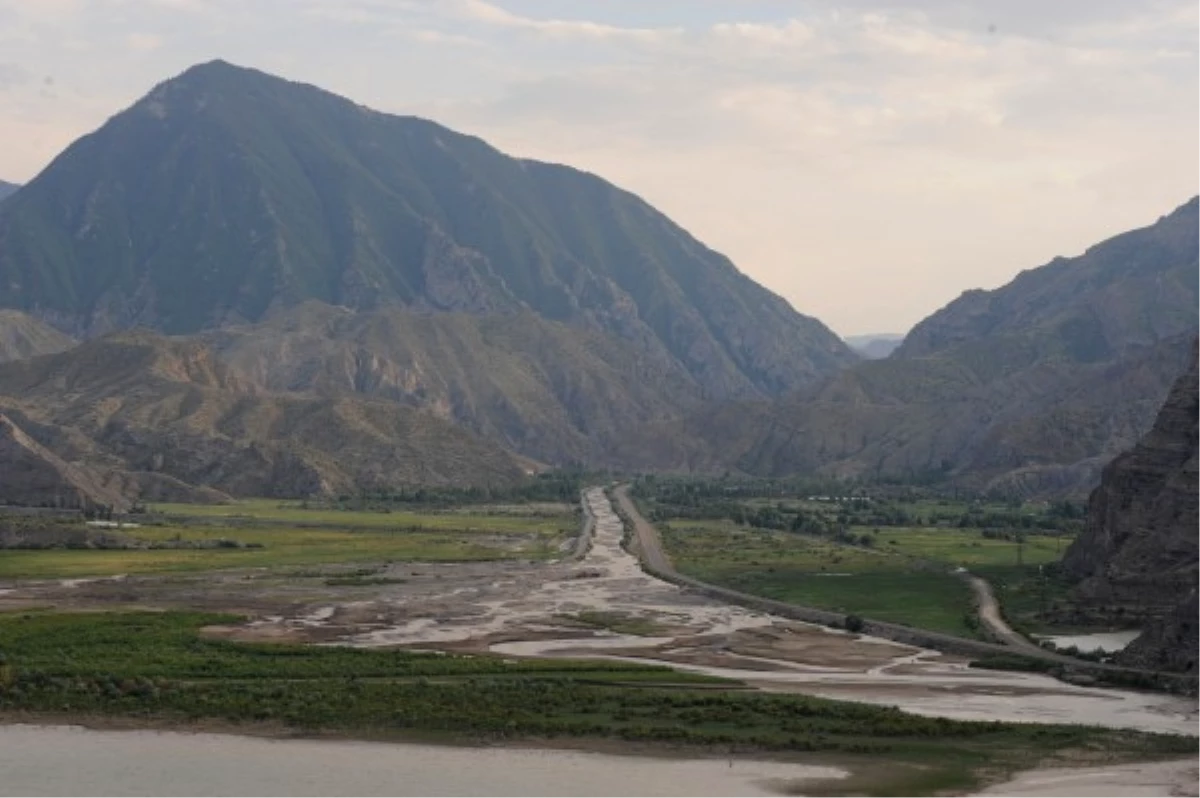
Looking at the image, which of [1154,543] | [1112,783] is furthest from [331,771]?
[1154,543]

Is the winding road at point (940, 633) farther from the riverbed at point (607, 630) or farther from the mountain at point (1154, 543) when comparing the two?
the mountain at point (1154, 543)

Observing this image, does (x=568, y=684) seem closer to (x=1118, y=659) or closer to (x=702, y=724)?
(x=702, y=724)

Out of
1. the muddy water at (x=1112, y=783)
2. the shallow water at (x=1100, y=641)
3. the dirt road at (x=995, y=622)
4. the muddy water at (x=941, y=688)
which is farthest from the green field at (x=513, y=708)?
the shallow water at (x=1100, y=641)

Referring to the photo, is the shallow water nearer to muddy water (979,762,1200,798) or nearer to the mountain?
the mountain

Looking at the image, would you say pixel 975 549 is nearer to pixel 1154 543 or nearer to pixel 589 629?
pixel 1154 543

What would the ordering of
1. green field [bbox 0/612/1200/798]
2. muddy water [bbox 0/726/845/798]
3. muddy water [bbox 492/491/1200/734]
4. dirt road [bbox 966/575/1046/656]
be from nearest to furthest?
muddy water [bbox 0/726/845/798]
green field [bbox 0/612/1200/798]
muddy water [bbox 492/491/1200/734]
dirt road [bbox 966/575/1046/656]

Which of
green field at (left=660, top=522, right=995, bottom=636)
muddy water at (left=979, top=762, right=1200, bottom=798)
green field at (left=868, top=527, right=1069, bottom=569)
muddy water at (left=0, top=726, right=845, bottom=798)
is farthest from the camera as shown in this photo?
green field at (left=868, top=527, right=1069, bottom=569)

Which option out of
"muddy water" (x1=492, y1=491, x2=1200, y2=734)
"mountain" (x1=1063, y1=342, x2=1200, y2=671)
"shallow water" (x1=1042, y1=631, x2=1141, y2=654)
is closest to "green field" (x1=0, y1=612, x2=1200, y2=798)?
"muddy water" (x1=492, y1=491, x2=1200, y2=734)
